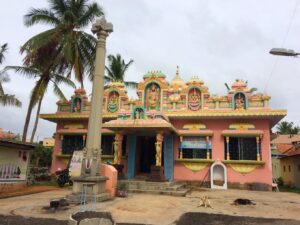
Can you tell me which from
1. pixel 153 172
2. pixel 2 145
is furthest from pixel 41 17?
pixel 153 172

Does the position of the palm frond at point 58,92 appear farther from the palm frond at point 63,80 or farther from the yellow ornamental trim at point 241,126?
the yellow ornamental trim at point 241,126

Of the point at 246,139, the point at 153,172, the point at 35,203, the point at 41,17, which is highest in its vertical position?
the point at 41,17

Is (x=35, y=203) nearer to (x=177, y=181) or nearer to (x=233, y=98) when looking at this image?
(x=177, y=181)

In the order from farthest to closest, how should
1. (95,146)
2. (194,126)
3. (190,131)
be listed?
1. (194,126)
2. (190,131)
3. (95,146)

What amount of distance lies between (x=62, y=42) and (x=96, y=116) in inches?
411

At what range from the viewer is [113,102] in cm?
1873

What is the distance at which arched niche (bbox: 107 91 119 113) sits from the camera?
18.5 m

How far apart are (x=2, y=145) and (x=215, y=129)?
11.9 metres

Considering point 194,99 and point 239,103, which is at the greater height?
point 194,99

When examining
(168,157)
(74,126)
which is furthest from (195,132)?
(74,126)

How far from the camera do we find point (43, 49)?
1853cm

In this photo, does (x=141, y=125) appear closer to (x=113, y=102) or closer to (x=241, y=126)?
(x=113, y=102)

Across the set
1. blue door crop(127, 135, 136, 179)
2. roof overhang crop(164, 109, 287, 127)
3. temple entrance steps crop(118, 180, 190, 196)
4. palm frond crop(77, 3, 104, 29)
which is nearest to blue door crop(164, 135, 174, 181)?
roof overhang crop(164, 109, 287, 127)

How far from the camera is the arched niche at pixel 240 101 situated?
16233mm
